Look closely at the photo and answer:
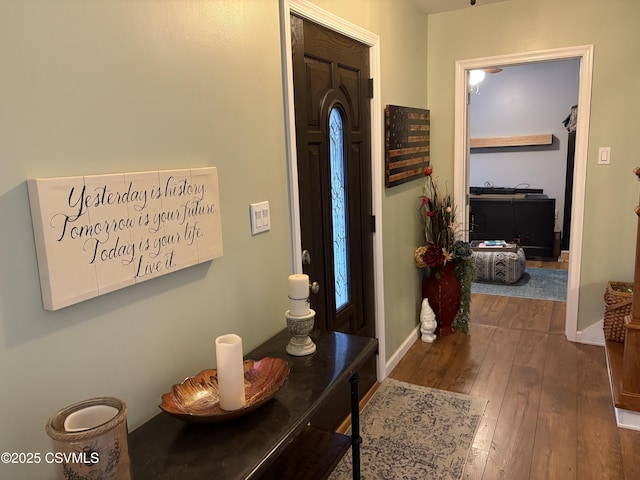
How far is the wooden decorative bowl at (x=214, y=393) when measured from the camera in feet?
3.84

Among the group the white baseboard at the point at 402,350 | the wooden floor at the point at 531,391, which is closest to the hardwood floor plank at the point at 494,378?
the wooden floor at the point at 531,391

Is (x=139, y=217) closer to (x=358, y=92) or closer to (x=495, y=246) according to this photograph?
(x=358, y=92)

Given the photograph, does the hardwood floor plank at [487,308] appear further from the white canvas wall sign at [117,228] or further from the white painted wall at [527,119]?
the white canvas wall sign at [117,228]

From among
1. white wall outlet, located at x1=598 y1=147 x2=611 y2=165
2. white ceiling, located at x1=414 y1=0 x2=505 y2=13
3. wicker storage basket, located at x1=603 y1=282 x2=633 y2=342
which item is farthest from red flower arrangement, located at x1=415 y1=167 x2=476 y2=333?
white ceiling, located at x1=414 y1=0 x2=505 y2=13

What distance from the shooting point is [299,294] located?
1549 mm

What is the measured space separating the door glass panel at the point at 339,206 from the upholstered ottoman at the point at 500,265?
2795 mm

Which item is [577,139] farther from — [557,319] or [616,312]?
[557,319]

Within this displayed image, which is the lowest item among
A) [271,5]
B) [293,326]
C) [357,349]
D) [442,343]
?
[442,343]

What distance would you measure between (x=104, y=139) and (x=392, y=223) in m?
2.16

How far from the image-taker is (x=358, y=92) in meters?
2.54

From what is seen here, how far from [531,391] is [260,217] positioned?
205cm

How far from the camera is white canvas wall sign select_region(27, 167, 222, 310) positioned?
1.00 meters

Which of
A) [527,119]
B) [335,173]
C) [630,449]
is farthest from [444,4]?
[527,119]

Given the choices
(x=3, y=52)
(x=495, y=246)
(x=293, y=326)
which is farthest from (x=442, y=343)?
(x=3, y=52)
